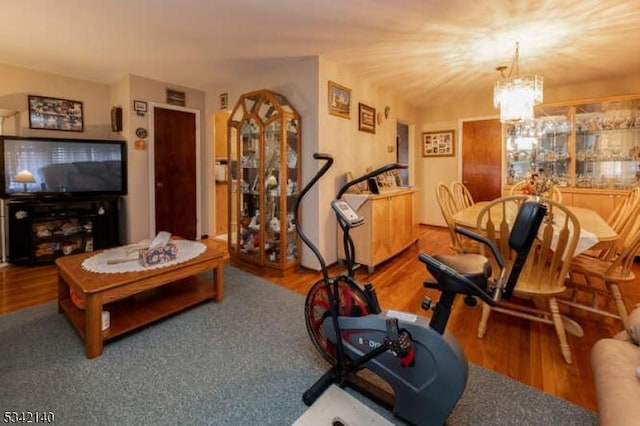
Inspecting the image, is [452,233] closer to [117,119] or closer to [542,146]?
[542,146]

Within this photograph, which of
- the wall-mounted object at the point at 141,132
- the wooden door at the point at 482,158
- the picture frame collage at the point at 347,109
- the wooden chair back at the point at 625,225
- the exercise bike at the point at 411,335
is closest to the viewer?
the exercise bike at the point at 411,335

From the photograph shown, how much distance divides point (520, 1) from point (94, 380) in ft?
11.4

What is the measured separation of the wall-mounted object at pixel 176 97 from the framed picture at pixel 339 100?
2.36 meters

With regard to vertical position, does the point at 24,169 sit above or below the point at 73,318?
above

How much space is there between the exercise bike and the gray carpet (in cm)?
17

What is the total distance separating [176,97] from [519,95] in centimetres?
414

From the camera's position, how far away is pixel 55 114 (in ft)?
12.6

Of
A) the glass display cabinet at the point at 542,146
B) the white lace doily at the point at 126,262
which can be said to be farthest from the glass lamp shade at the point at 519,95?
the white lace doily at the point at 126,262

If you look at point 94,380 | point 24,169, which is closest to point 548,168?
point 94,380

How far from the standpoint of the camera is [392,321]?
131 cm

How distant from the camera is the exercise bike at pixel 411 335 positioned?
45.0 inches

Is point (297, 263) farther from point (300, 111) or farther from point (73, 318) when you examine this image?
point (73, 318)

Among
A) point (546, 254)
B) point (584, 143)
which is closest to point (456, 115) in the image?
point (584, 143)

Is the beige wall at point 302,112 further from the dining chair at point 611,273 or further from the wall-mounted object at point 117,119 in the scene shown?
the dining chair at point 611,273
